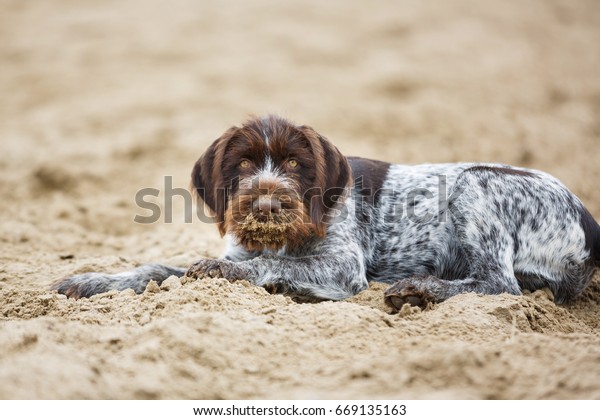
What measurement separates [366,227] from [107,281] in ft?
7.21

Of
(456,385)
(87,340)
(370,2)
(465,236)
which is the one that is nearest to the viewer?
(456,385)

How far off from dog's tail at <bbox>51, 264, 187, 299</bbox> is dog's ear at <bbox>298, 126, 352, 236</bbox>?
1.24 metres

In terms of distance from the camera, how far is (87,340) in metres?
3.68

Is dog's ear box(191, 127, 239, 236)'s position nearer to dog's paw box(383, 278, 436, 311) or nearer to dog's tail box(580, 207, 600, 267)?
dog's paw box(383, 278, 436, 311)

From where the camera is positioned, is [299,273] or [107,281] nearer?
[299,273]

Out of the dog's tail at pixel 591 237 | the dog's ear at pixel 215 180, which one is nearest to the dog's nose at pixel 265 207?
the dog's ear at pixel 215 180

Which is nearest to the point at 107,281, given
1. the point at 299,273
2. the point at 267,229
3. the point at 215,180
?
the point at 215,180

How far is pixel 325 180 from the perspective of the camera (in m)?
5.18

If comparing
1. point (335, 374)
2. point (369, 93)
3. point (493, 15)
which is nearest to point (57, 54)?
point (369, 93)

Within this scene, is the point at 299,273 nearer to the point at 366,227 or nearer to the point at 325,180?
the point at 325,180

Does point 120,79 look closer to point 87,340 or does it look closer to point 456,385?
point 87,340

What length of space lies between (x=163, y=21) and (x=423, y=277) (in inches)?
538

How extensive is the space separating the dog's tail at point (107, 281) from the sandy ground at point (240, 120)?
212mm

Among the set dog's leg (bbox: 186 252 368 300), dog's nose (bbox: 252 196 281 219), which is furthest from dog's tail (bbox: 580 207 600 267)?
dog's nose (bbox: 252 196 281 219)
